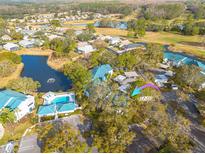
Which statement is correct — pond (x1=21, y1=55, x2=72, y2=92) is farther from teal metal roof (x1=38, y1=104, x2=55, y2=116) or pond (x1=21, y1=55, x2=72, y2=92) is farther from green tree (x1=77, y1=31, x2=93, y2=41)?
green tree (x1=77, y1=31, x2=93, y2=41)

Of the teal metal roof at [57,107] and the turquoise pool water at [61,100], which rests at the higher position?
the teal metal roof at [57,107]

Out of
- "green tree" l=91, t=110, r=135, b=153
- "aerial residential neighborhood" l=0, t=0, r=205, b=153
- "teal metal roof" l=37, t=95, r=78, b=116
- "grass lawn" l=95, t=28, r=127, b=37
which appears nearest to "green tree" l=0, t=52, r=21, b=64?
"aerial residential neighborhood" l=0, t=0, r=205, b=153

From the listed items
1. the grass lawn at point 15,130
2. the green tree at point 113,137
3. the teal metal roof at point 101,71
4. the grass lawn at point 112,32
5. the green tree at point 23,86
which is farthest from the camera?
the grass lawn at point 112,32

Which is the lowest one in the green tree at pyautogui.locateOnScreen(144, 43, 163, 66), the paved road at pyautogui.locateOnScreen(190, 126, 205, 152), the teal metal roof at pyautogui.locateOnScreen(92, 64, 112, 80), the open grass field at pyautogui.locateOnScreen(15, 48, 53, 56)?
the open grass field at pyautogui.locateOnScreen(15, 48, 53, 56)

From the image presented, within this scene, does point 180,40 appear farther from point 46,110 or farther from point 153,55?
point 46,110

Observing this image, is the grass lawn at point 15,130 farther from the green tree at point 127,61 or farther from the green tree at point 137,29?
the green tree at point 137,29

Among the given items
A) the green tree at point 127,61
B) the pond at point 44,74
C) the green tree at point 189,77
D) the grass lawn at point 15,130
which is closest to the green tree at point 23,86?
the pond at point 44,74
